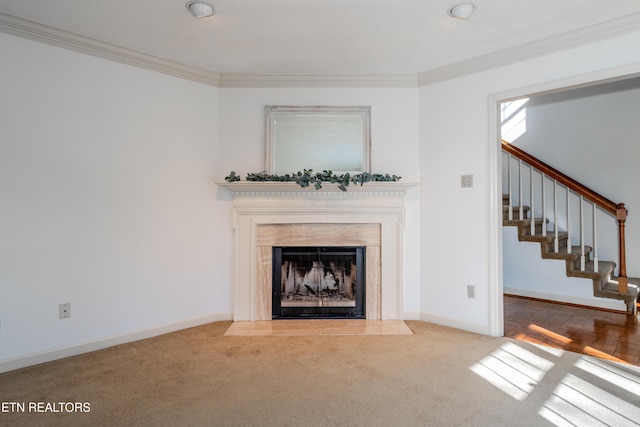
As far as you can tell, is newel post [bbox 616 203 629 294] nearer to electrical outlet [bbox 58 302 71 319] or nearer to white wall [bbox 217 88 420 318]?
white wall [bbox 217 88 420 318]

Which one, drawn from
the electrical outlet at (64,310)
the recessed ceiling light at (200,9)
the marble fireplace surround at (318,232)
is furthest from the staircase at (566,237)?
the electrical outlet at (64,310)

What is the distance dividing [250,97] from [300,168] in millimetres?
856

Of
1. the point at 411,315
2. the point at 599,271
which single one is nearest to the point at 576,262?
the point at 599,271

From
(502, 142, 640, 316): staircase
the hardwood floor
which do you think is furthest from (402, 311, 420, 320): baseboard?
(502, 142, 640, 316): staircase

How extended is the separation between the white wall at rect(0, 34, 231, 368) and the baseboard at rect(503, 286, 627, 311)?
3662mm

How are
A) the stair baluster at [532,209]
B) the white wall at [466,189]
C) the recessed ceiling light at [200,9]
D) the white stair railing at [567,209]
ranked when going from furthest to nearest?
1. the stair baluster at [532,209]
2. the white stair railing at [567,209]
3. the white wall at [466,189]
4. the recessed ceiling light at [200,9]

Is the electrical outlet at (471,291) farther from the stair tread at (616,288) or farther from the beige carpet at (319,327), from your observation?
the stair tread at (616,288)

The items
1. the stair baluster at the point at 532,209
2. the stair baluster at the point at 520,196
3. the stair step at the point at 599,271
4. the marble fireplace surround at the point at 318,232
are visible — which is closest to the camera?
the marble fireplace surround at the point at 318,232

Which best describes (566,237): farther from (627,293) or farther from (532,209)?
(627,293)

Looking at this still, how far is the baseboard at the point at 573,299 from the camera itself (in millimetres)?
3771

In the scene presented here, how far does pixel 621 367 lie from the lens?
2.36 meters

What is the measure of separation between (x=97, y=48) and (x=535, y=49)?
3.40 m

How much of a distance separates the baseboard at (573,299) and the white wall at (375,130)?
6.50 ft

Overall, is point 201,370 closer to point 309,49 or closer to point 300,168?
point 300,168
